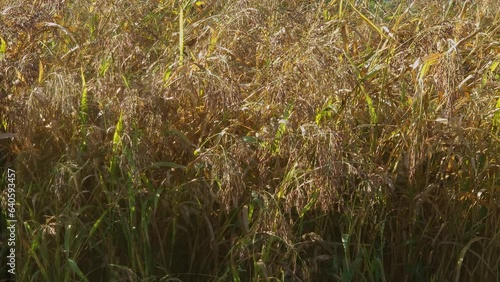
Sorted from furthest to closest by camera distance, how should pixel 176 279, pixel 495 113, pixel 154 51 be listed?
pixel 154 51 < pixel 495 113 < pixel 176 279

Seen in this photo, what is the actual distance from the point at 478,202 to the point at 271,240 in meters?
0.61

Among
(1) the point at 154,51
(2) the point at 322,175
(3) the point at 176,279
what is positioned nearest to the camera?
(2) the point at 322,175

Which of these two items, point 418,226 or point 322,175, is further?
point 418,226

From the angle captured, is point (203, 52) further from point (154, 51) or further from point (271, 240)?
point (271, 240)

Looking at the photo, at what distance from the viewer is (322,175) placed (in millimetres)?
2656

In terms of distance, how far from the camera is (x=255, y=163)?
2.88 m

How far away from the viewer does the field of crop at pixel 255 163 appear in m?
2.80

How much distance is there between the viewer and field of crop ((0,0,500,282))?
2.80 metres

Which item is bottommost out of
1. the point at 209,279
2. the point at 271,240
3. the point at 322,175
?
the point at 209,279

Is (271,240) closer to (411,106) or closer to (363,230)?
(363,230)

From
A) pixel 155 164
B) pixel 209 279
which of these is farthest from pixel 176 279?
pixel 155 164

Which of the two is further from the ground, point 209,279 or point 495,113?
point 495,113

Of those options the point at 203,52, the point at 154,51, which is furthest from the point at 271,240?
the point at 154,51

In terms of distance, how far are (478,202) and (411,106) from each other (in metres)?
0.32
